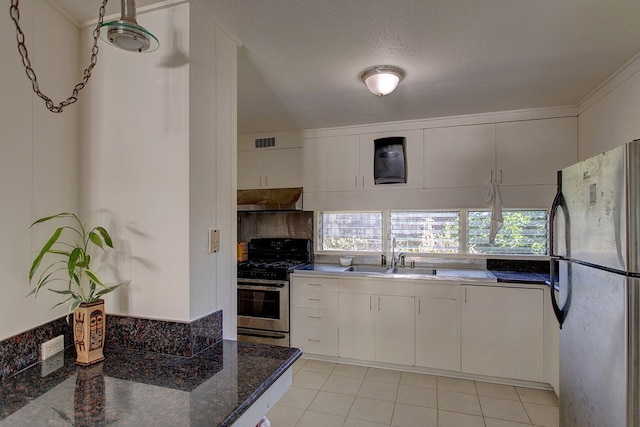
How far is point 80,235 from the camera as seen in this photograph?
1664mm

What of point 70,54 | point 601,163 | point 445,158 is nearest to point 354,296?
point 445,158

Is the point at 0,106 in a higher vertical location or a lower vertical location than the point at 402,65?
lower

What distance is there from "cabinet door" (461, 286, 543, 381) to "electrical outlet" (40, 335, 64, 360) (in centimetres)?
281

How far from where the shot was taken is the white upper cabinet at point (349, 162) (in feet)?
11.4

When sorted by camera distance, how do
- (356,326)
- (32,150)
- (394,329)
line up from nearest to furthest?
(32,150) < (394,329) < (356,326)

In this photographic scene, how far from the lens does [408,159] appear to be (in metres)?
3.49

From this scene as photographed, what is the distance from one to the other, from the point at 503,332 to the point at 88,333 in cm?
296

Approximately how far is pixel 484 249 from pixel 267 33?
112 inches

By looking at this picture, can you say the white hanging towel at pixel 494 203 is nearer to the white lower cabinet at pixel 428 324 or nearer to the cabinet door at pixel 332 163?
the white lower cabinet at pixel 428 324

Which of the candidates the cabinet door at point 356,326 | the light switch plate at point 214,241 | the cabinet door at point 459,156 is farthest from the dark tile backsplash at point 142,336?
the cabinet door at point 459,156

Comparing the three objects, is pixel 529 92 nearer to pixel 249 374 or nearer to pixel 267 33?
pixel 267 33

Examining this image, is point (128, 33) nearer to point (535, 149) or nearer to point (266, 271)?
point (266, 271)

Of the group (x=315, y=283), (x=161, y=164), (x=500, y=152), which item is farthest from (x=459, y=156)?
(x=161, y=164)

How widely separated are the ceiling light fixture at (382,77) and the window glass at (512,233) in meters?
1.81
